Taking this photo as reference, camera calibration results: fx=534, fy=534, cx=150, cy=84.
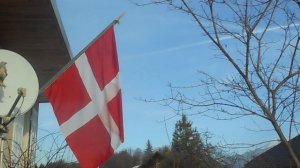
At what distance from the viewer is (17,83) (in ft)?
18.6

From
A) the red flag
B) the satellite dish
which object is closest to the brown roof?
the satellite dish

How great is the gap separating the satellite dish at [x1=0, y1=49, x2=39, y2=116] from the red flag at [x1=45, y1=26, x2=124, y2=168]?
0.25 metres

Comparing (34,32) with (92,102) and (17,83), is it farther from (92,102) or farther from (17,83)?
(92,102)

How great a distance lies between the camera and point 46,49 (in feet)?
28.0

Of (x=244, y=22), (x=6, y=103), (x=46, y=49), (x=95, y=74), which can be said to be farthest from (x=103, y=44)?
(x=46, y=49)

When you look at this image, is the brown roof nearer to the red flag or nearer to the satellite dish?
the satellite dish

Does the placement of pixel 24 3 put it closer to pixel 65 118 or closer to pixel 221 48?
pixel 65 118

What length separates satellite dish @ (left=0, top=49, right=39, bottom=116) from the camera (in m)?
5.47

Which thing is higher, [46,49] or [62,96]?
[46,49]

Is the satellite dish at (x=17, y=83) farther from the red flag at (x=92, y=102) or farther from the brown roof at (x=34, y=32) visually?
the brown roof at (x=34, y=32)

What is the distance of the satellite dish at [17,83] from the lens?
5473 millimetres

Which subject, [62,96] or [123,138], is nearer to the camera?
[62,96]

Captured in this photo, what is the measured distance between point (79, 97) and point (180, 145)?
1114 cm

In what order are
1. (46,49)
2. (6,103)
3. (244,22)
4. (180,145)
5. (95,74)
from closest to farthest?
1. (6,103)
2. (95,74)
3. (244,22)
4. (46,49)
5. (180,145)
